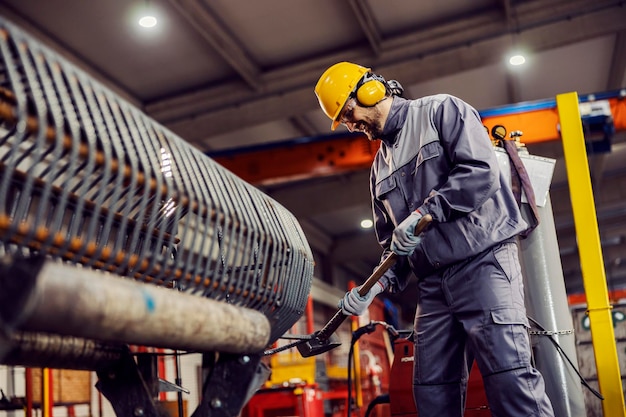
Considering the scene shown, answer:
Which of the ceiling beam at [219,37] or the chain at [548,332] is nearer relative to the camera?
the chain at [548,332]

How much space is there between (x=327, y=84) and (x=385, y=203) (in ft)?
1.76

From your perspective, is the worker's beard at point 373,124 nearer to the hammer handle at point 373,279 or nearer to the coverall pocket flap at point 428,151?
the coverall pocket flap at point 428,151

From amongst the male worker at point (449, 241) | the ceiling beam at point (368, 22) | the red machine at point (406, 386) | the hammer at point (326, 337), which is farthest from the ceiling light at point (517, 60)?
the hammer at point (326, 337)

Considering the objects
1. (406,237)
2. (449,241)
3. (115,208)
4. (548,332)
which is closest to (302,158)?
(548,332)

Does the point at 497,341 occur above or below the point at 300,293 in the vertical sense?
below

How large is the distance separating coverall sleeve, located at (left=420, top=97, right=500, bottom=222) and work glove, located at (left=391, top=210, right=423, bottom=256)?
56mm

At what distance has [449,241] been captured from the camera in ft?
7.97

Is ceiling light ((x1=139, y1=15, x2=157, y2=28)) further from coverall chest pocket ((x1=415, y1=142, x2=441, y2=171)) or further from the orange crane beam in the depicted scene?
coverall chest pocket ((x1=415, y1=142, x2=441, y2=171))

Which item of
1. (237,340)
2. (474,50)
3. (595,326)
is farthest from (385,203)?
(474,50)

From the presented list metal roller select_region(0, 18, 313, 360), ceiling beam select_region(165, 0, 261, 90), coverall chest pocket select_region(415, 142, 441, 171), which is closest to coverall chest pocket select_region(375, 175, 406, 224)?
coverall chest pocket select_region(415, 142, 441, 171)

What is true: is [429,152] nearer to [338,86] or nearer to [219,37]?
[338,86]

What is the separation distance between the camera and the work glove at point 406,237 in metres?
2.29

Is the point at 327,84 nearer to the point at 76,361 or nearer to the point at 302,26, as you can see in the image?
the point at 76,361

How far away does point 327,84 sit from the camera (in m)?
2.73
